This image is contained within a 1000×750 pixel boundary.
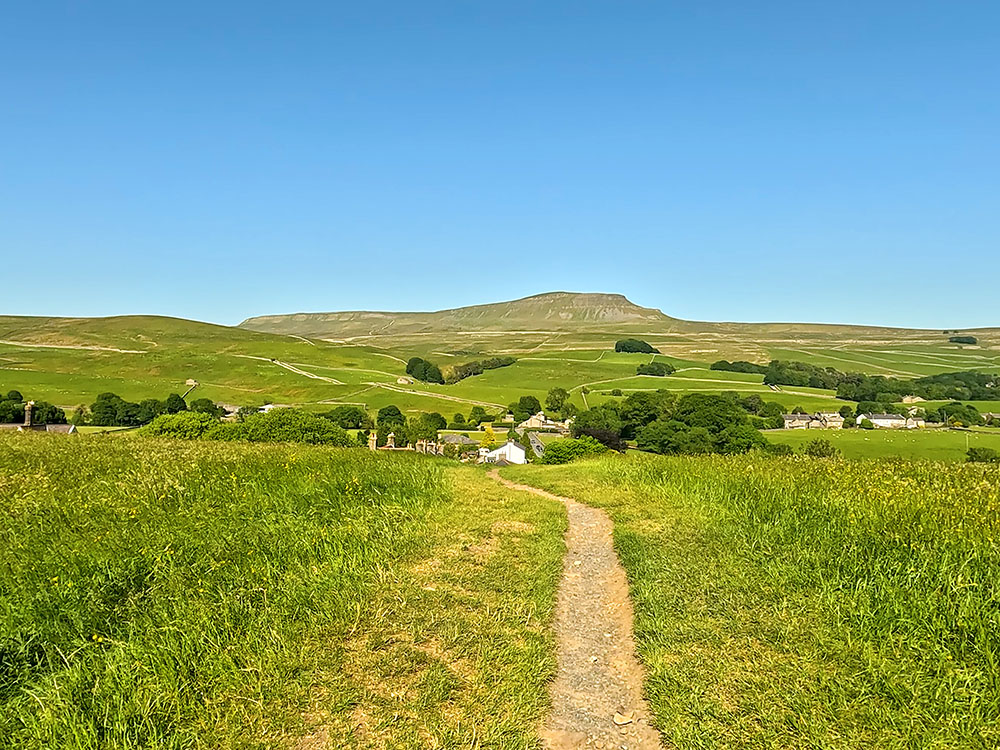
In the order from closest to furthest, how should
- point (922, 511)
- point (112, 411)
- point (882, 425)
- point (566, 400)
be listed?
point (922, 511), point (112, 411), point (882, 425), point (566, 400)

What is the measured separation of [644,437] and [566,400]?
4421 centimetres

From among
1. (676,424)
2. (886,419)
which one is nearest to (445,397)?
(676,424)

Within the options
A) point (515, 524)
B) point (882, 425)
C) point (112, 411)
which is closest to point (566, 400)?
point (882, 425)

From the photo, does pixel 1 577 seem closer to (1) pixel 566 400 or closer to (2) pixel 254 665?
(2) pixel 254 665

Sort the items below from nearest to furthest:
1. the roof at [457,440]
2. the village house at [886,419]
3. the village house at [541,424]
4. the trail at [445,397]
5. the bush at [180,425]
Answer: the bush at [180,425] < the roof at [457,440] < the village house at [886,419] < the village house at [541,424] < the trail at [445,397]

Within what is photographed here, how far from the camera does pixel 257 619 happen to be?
5711 millimetres

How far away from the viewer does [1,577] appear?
5934 mm

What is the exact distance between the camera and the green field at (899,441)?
64.4 metres

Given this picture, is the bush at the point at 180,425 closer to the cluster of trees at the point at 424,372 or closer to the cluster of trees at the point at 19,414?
the cluster of trees at the point at 19,414

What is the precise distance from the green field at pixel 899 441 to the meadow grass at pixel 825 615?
58122 mm

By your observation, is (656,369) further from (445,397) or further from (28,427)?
(28,427)

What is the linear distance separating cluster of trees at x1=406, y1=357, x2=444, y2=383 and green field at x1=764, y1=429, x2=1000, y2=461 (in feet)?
307

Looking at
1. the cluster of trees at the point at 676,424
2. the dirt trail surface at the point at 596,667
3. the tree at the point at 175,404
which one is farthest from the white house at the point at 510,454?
the dirt trail surface at the point at 596,667

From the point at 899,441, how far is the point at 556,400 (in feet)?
196
